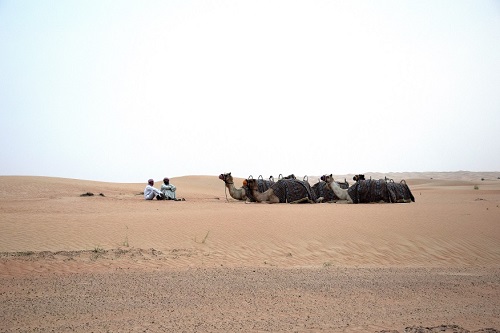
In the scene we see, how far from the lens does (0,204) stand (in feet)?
61.2

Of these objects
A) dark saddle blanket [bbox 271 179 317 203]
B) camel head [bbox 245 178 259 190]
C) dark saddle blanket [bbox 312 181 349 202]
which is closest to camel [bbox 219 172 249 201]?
camel head [bbox 245 178 259 190]

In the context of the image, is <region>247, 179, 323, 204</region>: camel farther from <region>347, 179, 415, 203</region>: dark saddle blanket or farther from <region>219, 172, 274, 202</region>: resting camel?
<region>347, 179, 415, 203</region>: dark saddle blanket

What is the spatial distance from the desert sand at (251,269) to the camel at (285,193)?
3099 mm

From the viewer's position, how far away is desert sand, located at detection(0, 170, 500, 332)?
5.96 metres

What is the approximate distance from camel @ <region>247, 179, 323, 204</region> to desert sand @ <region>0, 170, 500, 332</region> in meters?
3.10

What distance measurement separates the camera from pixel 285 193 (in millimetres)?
20188

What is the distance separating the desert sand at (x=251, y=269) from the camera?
5.96 m

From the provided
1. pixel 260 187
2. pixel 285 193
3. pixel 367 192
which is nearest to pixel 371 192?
pixel 367 192

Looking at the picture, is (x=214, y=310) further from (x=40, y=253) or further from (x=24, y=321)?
(x=40, y=253)

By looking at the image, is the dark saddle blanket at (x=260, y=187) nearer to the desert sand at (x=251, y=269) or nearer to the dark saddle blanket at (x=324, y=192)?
the dark saddle blanket at (x=324, y=192)

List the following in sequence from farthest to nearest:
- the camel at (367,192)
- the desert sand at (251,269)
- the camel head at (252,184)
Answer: the camel head at (252,184) < the camel at (367,192) < the desert sand at (251,269)

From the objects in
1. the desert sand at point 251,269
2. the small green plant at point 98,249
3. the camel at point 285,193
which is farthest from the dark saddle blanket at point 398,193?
the small green plant at point 98,249

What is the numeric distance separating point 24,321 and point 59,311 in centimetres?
48

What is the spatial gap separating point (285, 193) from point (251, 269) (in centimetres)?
1090
